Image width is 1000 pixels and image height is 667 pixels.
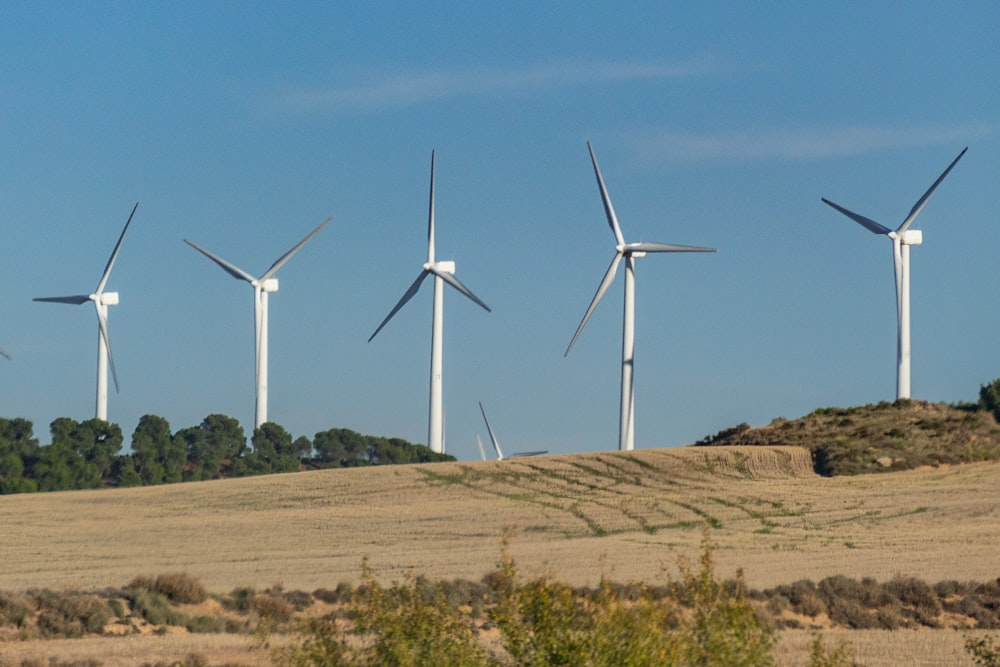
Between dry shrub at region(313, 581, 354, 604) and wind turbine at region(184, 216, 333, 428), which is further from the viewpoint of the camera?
wind turbine at region(184, 216, 333, 428)

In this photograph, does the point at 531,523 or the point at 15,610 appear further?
the point at 531,523

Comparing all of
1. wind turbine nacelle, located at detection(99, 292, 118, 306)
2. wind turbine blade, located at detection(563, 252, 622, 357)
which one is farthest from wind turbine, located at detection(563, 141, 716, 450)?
wind turbine nacelle, located at detection(99, 292, 118, 306)

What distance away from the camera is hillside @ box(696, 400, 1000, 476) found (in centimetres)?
7069

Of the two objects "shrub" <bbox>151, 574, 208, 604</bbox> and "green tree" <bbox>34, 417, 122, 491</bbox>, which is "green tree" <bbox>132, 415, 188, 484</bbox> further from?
"shrub" <bbox>151, 574, 208, 604</bbox>

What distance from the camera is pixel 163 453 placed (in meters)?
119

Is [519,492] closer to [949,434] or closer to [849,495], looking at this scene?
[849,495]

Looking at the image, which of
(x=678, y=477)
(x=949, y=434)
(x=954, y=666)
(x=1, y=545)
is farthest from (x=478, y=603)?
(x=949, y=434)

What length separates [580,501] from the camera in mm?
60562

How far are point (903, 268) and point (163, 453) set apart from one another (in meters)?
63.3

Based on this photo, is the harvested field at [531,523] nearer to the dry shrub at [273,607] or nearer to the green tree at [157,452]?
the dry shrub at [273,607]

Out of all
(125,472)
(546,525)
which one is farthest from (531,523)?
(125,472)

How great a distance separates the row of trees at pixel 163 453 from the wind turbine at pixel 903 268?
3293 centimetres

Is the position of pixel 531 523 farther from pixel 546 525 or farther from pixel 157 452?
pixel 157 452

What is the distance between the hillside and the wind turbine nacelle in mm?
40776
